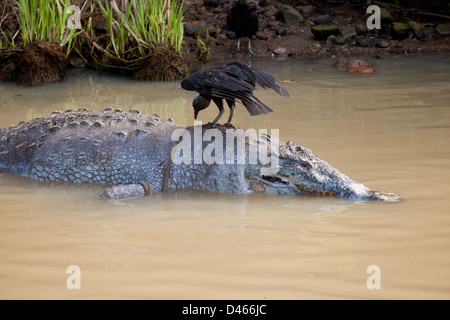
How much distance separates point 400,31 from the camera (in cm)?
1094

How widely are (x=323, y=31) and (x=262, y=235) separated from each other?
26.6 ft

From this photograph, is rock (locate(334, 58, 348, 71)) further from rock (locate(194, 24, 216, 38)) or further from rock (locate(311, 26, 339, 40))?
rock (locate(194, 24, 216, 38))

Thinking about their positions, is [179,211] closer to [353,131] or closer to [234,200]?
[234,200]

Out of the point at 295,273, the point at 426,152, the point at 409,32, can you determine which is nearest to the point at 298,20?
the point at 409,32

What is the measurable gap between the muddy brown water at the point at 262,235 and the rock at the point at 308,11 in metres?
6.19

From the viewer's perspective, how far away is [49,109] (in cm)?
732

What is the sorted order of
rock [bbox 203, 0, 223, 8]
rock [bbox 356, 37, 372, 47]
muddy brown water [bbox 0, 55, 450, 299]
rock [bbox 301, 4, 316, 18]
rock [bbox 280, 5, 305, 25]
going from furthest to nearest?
rock [bbox 203, 0, 223, 8], rock [bbox 301, 4, 316, 18], rock [bbox 280, 5, 305, 25], rock [bbox 356, 37, 372, 47], muddy brown water [bbox 0, 55, 450, 299]

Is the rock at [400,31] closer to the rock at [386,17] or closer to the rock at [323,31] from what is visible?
the rock at [386,17]

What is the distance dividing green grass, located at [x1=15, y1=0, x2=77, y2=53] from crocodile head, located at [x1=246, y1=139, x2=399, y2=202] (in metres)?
5.49

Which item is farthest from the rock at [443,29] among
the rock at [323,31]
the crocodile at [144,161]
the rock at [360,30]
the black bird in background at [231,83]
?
the black bird in background at [231,83]

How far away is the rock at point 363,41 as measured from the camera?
1079 centimetres

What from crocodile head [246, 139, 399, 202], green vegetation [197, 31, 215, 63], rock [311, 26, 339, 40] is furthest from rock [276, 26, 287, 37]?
crocodile head [246, 139, 399, 202]

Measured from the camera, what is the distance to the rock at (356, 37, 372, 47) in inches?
425

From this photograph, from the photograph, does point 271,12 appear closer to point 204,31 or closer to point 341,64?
point 204,31
